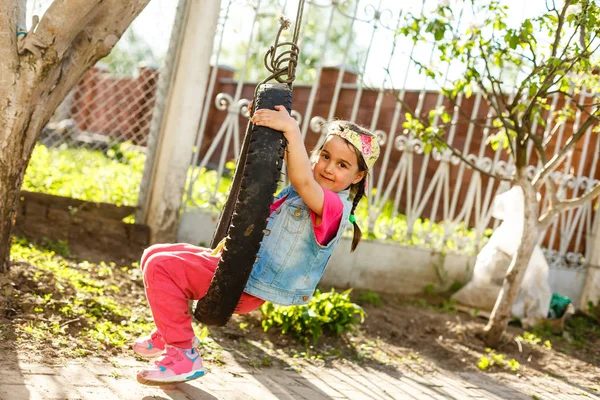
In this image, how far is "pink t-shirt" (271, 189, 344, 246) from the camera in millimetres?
2921

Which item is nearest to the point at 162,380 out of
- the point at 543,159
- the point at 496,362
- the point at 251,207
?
the point at 251,207

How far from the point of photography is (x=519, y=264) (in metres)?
5.38

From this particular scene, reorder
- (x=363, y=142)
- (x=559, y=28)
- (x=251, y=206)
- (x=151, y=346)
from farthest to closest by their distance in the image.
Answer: (x=559, y=28) < (x=151, y=346) < (x=363, y=142) < (x=251, y=206)

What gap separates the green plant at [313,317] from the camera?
15.1 feet

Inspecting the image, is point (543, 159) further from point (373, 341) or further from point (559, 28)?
point (373, 341)

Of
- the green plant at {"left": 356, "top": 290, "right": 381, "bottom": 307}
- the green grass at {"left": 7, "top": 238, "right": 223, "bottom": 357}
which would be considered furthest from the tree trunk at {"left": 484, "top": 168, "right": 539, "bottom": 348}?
the green grass at {"left": 7, "top": 238, "right": 223, "bottom": 357}

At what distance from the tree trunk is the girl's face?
259 cm

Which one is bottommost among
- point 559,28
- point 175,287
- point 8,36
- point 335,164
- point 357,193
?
point 175,287

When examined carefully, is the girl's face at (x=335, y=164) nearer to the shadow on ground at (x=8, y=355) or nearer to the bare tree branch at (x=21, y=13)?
the shadow on ground at (x=8, y=355)

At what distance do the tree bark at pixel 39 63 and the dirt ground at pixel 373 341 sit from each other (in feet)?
1.58

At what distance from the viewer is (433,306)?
265 inches

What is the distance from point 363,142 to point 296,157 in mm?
433

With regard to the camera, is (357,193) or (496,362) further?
(496,362)

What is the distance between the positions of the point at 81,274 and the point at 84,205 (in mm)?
1021
